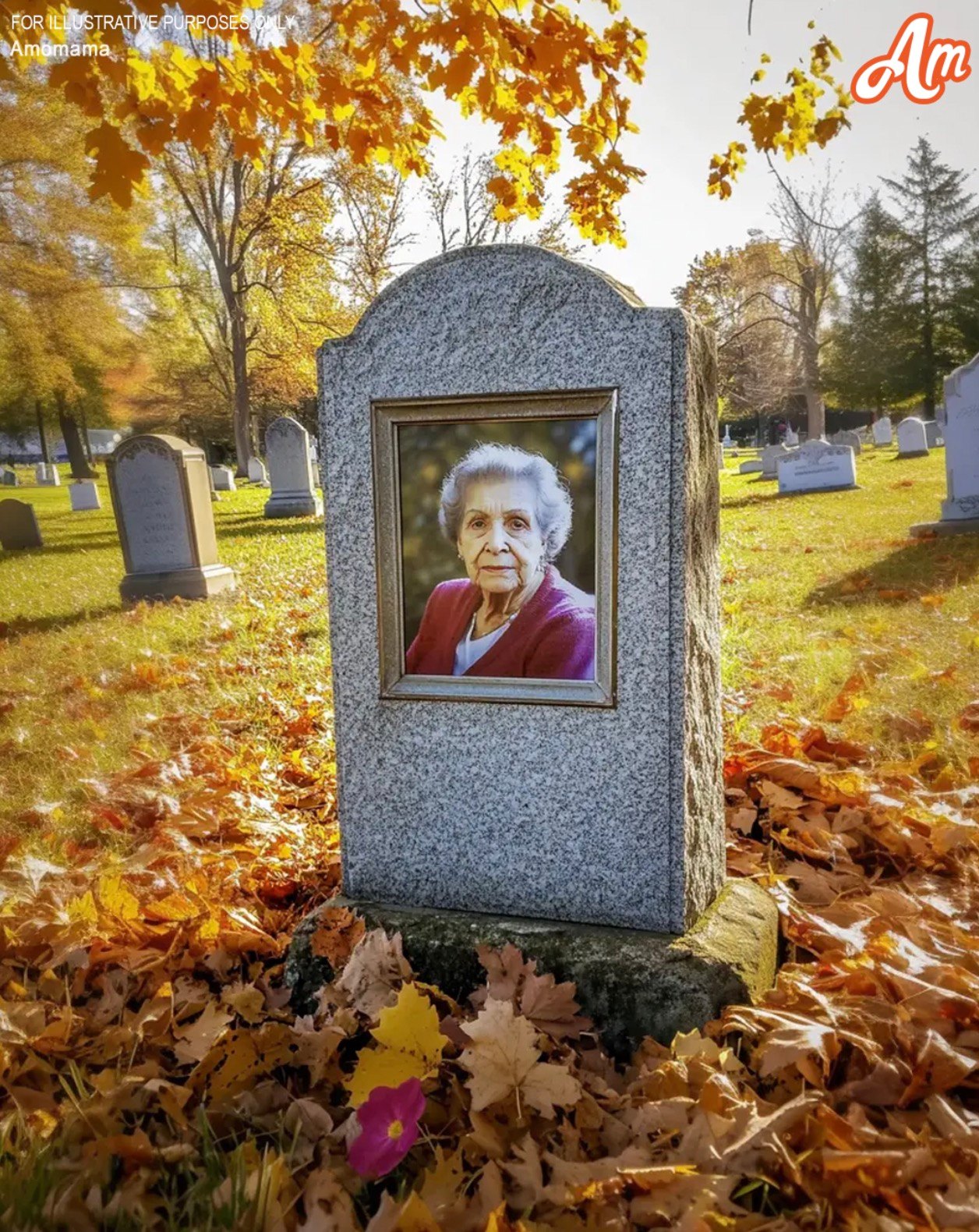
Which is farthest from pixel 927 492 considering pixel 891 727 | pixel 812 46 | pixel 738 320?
pixel 738 320

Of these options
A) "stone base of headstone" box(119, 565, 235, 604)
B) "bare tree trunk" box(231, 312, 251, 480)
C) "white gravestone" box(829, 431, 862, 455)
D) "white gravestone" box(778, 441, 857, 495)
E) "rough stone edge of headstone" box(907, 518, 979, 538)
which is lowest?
"stone base of headstone" box(119, 565, 235, 604)

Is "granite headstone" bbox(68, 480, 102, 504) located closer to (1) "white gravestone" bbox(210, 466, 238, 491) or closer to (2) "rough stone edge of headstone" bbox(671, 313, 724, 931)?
(1) "white gravestone" bbox(210, 466, 238, 491)

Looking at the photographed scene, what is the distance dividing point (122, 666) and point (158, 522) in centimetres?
344

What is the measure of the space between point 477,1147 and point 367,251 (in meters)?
24.9

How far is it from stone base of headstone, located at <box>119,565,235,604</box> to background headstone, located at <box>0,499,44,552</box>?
18.8ft

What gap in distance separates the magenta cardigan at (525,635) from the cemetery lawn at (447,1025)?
0.56m

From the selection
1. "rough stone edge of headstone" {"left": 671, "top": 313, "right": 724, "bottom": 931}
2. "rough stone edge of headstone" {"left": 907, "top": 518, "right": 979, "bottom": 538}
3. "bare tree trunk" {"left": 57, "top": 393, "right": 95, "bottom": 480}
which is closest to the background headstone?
"rough stone edge of headstone" {"left": 907, "top": 518, "right": 979, "bottom": 538}

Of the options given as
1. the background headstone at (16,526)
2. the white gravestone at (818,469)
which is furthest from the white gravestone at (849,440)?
the background headstone at (16,526)

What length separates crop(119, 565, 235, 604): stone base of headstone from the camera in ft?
31.6

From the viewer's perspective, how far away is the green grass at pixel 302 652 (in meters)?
4.44

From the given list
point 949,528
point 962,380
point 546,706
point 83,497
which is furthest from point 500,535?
point 83,497

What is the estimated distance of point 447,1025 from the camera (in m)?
2.12

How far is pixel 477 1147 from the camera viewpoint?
5.79 feet

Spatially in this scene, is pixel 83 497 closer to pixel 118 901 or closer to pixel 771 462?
pixel 771 462
